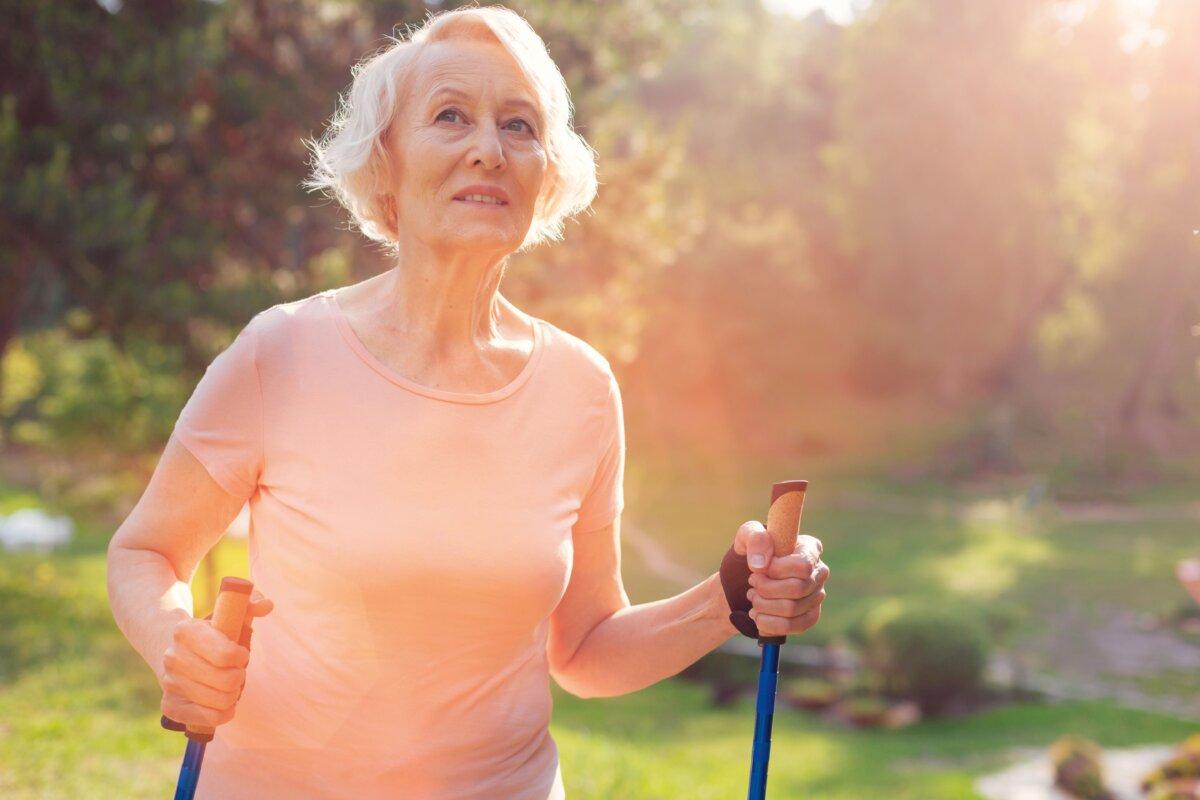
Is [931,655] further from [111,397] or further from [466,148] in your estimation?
[466,148]

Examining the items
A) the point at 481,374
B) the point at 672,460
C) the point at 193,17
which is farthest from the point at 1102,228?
the point at 481,374

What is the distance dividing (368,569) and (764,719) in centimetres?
69

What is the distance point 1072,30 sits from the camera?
26.8 m

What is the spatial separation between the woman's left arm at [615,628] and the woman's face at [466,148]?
54 centimetres

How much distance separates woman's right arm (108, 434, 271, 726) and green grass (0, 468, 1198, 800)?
156 inches

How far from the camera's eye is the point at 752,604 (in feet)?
6.44

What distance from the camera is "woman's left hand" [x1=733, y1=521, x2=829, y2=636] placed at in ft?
6.19

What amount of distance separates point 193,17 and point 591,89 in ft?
12.5

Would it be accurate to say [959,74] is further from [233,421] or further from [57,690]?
[233,421]

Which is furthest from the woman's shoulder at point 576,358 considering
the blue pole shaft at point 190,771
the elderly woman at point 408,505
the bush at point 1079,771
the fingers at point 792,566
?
the bush at point 1079,771

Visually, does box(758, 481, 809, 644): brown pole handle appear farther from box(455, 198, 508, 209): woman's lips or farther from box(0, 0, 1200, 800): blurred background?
box(0, 0, 1200, 800): blurred background

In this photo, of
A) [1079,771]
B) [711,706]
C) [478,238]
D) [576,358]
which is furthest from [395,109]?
[711,706]

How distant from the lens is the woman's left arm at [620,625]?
206 centimetres

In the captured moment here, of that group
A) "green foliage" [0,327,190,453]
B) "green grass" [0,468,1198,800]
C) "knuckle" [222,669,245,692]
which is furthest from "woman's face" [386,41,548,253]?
"green foliage" [0,327,190,453]
